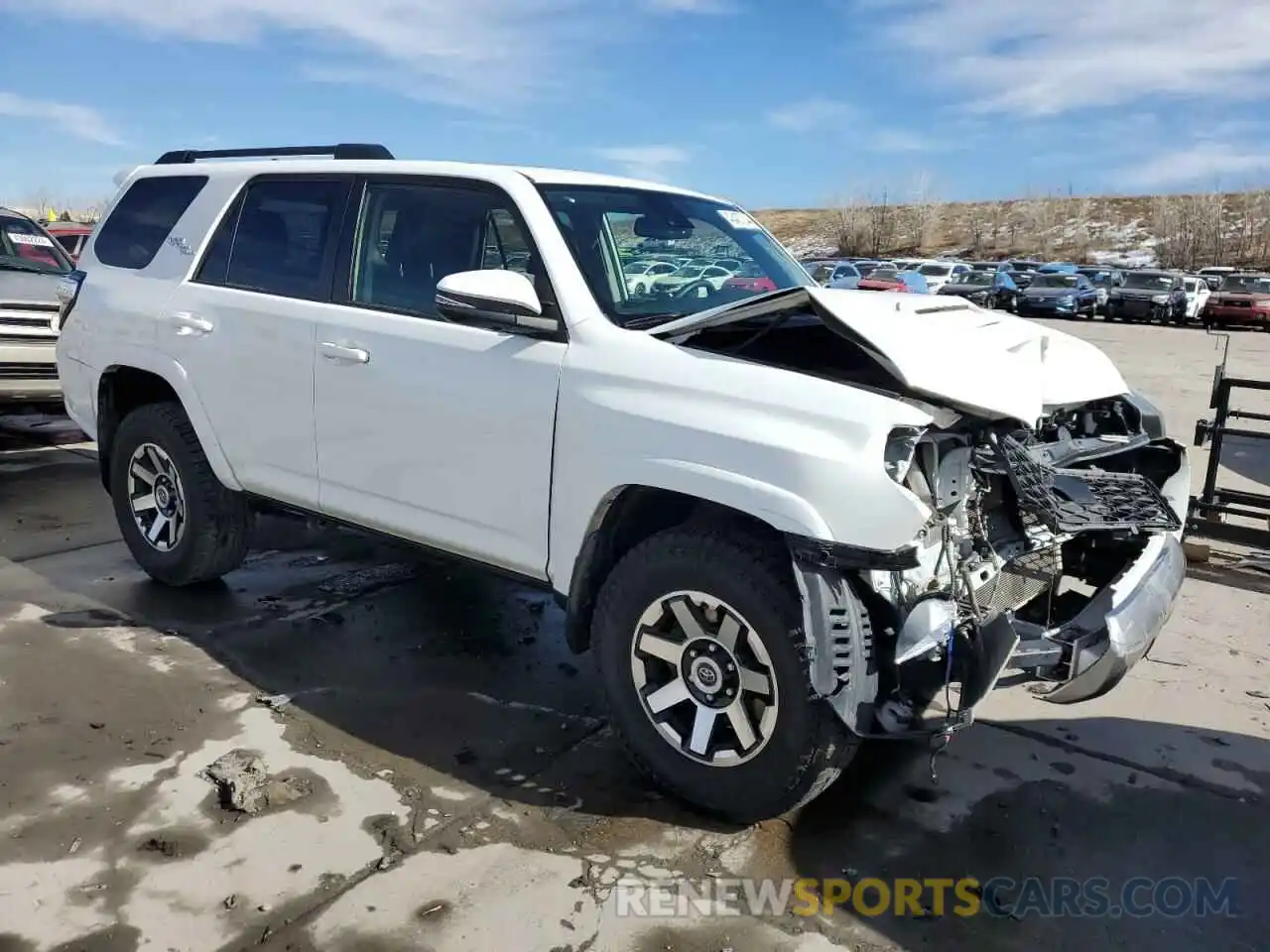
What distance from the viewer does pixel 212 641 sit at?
4609 mm

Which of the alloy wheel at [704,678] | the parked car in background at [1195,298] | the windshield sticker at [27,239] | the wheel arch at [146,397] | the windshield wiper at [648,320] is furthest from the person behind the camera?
the parked car in background at [1195,298]

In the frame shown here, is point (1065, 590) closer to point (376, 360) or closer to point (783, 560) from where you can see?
point (783, 560)

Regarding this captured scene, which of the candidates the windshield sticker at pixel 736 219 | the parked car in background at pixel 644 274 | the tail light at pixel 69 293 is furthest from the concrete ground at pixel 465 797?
the windshield sticker at pixel 736 219

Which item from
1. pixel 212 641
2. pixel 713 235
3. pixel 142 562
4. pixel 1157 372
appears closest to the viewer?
pixel 713 235

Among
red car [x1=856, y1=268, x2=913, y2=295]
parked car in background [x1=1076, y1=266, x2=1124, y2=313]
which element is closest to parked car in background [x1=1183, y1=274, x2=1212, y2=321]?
parked car in background [x1=1076, y1=266, x2=1124, y2=313]

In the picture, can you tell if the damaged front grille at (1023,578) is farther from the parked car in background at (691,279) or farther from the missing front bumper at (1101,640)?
the parked car in background at (691,279)

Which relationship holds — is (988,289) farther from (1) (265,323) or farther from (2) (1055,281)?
(1) (265,323)

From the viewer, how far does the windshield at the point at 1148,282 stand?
31.9 meters

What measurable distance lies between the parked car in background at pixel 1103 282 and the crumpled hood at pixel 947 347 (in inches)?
1284

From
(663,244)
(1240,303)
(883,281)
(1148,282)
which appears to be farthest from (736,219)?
(1148,282)

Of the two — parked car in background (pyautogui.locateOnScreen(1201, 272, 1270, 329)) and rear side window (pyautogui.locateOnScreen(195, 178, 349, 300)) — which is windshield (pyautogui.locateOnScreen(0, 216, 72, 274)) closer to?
rear side window (pyautogui.locateOnScreen(195, 178, 349, 300))

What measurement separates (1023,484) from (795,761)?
110 centimetres

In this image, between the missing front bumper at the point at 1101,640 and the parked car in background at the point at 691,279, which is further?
the parked car in background at the point at 691,279

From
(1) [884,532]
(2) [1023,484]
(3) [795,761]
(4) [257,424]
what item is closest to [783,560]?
(1) [884,532]
